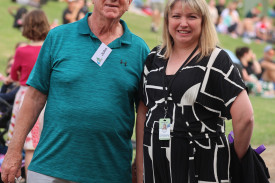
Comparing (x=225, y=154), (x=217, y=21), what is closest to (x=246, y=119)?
(x=225, y=154)

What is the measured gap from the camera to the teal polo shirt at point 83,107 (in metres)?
3.15

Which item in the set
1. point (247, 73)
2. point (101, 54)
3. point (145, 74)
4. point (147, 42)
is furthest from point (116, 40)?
point (147, 42)

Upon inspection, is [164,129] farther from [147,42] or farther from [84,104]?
[147,42]

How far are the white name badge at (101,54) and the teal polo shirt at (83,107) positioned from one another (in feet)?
0.07

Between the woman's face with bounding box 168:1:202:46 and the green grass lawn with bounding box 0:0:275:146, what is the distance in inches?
40.7

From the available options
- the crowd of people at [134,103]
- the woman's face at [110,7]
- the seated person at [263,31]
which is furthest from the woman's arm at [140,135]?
the seated person at [263,31]

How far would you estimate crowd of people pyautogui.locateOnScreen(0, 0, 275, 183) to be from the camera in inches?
118

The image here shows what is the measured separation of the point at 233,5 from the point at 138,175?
76.4 ft

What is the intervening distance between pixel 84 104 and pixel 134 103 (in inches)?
18.3

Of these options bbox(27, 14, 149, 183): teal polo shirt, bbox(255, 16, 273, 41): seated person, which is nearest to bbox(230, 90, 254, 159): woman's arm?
bbox(27, 14, 149, 183): teal polo shirt

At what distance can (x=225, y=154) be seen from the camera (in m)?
3.06

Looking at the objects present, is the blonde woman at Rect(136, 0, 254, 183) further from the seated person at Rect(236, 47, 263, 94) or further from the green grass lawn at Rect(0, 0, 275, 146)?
the seated person at Rect(236, 47, 263, 94)

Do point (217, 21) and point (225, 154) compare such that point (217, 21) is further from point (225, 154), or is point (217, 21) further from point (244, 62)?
point (225, 154)

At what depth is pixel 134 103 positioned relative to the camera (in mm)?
3492
